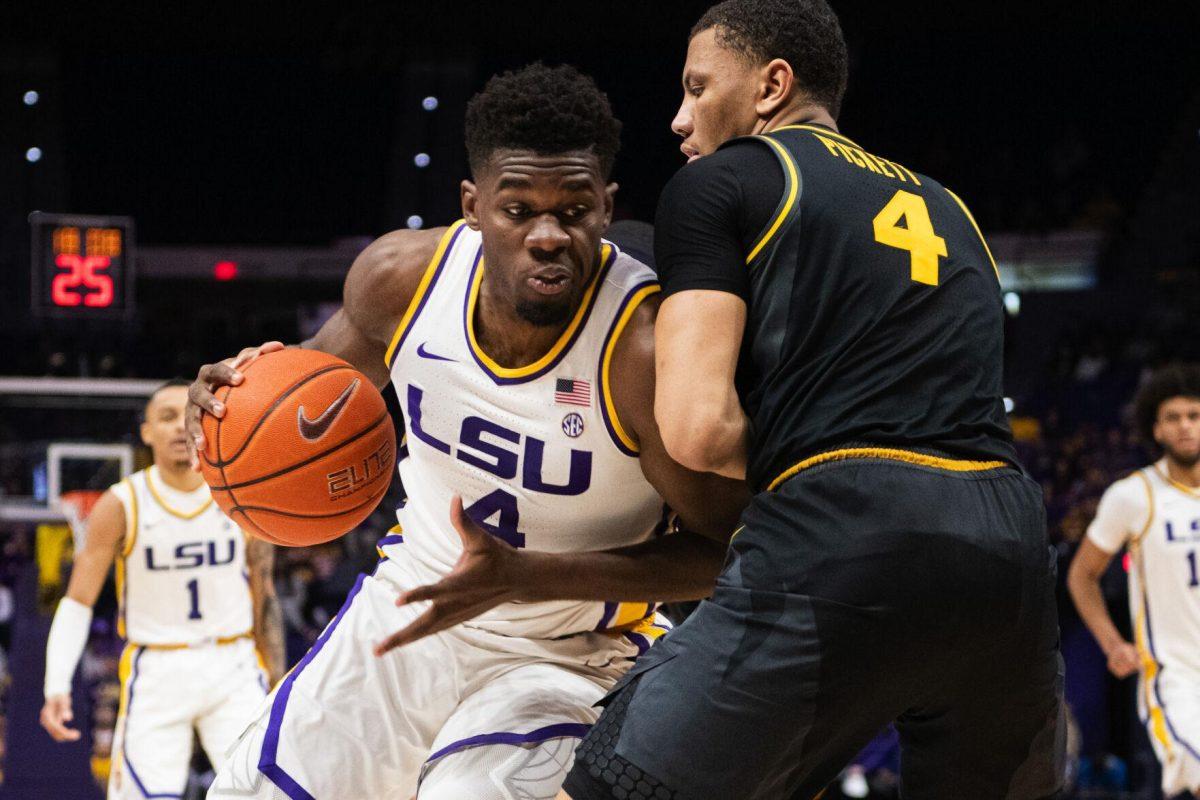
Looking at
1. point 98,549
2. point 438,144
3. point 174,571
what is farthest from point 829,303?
point 438,144

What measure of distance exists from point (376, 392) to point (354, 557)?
311 inches

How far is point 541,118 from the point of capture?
2.60 m

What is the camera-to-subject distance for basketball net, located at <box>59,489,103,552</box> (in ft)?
27.5

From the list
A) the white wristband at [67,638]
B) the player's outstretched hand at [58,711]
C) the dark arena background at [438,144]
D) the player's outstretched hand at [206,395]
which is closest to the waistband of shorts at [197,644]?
the white wristband at [67,638]

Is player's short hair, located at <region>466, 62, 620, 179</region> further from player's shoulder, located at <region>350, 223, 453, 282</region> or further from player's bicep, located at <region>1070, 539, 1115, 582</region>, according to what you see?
player's bicep, located at <region>1070, 539, 1115, 582</region>

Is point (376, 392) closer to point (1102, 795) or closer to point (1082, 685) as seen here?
point (1102, 795)

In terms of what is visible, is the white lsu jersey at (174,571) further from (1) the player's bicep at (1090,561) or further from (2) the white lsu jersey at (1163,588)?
(2) the white lsu jersey at (1163,588)

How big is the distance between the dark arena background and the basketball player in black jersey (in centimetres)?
1130

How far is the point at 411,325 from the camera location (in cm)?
283

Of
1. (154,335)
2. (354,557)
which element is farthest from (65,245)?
(154,335)

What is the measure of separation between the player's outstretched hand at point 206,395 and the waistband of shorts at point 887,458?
1098mm

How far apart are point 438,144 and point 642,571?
15.6 meters

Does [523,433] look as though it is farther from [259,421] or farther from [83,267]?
[83,267]

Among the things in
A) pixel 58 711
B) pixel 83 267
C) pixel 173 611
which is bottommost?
pixel 58 711
